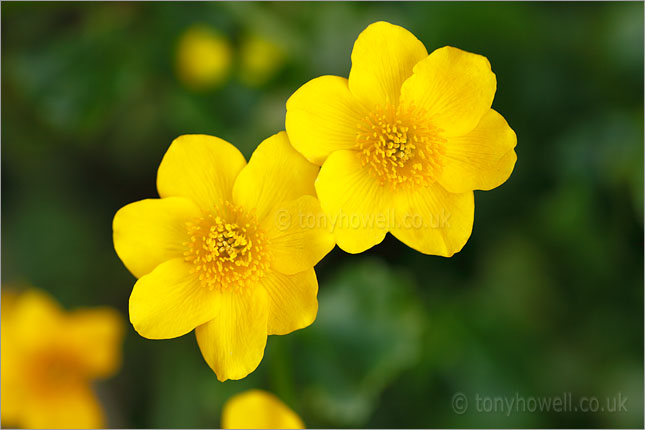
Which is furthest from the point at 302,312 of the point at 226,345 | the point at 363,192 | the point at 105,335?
the point at 105,335

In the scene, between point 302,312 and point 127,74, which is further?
point 127,74

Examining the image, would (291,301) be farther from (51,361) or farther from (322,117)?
(51,361)

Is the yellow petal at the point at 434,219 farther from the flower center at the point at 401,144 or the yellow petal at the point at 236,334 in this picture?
the yellow petal at the point at 236,334

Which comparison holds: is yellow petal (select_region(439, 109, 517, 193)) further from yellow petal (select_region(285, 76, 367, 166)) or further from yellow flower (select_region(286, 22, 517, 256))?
yellow petal (select_region(285, 76, 367, 166))

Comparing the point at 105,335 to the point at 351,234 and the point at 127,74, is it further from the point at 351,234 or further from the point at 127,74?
the point at 351,234

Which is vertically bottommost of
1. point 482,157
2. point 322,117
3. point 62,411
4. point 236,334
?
point 62,411

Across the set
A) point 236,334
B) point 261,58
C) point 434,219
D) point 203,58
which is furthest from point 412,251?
point 236,334
